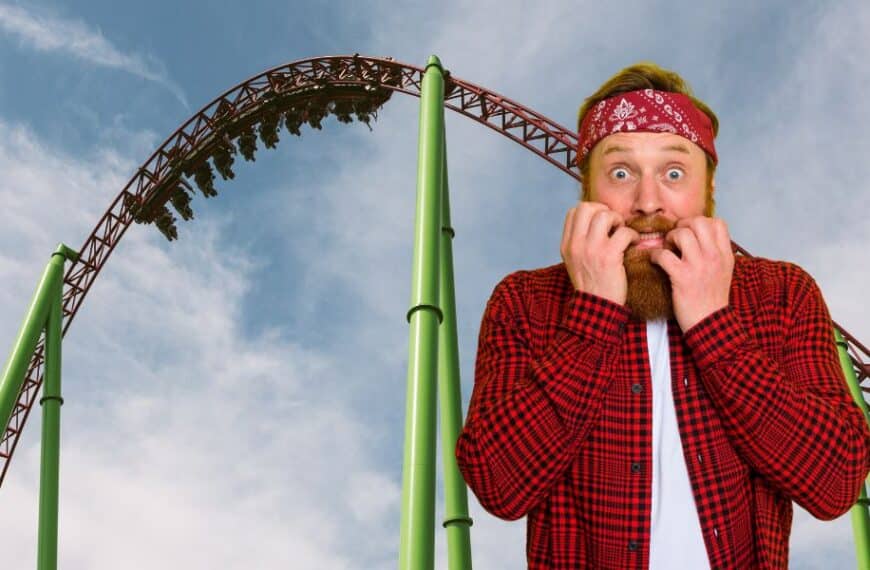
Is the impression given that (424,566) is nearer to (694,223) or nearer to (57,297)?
(694,223)

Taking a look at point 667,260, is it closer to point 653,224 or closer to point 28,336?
point 653,224

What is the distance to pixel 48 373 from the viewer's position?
337 inches

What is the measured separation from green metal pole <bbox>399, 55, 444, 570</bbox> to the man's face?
209 centimetres

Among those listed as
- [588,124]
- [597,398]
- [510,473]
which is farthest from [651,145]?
[510,473]

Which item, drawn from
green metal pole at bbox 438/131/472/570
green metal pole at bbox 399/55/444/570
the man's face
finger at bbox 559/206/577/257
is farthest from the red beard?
green metal pole at bbox 438/131/472/570

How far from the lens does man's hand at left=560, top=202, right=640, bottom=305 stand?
1.73 m

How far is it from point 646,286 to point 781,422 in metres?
0.33

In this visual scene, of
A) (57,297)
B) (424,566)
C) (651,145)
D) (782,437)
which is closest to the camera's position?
(782,437)

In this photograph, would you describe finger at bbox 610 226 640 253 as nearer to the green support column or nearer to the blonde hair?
the blonde hair

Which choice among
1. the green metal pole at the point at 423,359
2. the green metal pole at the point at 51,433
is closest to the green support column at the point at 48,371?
the green metal pole at the point at 51,433

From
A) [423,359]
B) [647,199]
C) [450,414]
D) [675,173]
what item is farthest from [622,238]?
[450,414]

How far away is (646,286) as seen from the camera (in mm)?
1776

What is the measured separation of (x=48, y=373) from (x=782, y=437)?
7.99 metres

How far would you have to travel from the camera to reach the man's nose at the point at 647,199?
6.04 feet
